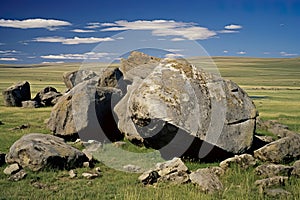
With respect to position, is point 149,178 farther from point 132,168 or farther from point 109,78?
point 109,78

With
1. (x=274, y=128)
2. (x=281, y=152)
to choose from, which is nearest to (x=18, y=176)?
(x=281, y=152)

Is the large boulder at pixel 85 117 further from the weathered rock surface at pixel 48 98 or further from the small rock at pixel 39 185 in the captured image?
the weathered rock surface at pixel 48 98

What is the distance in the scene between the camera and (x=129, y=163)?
1525cm

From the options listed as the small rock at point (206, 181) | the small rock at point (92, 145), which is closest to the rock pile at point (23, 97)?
the small rock at point (92, 145)

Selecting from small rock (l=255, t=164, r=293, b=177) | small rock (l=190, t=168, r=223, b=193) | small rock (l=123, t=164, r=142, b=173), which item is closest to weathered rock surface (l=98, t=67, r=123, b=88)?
small rock (l=123, t=164, r=142, b=173)

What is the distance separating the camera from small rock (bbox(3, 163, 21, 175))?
1332 cm

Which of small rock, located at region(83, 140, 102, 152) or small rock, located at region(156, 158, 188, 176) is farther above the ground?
small rock, located at region(156, 158, 188, 176)

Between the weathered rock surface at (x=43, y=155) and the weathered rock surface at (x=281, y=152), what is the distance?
7174 mm

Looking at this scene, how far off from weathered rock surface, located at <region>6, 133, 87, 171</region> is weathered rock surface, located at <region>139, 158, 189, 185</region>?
128 inches

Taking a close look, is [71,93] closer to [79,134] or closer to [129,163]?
[79,134]

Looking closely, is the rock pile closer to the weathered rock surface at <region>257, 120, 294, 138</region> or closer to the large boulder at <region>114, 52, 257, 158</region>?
the weathered rock surface at <region>257, 120, 294, 138</region>

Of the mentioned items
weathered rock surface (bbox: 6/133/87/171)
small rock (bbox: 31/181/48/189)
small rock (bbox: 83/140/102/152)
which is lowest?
small rock (bbox: 83/140/102/152)

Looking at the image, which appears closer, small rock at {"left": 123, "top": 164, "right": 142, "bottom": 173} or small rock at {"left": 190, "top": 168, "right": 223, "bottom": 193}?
small rock at {"left": 190, "top": 168, "right": 223, "bottom": 193}

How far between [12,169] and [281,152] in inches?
404
